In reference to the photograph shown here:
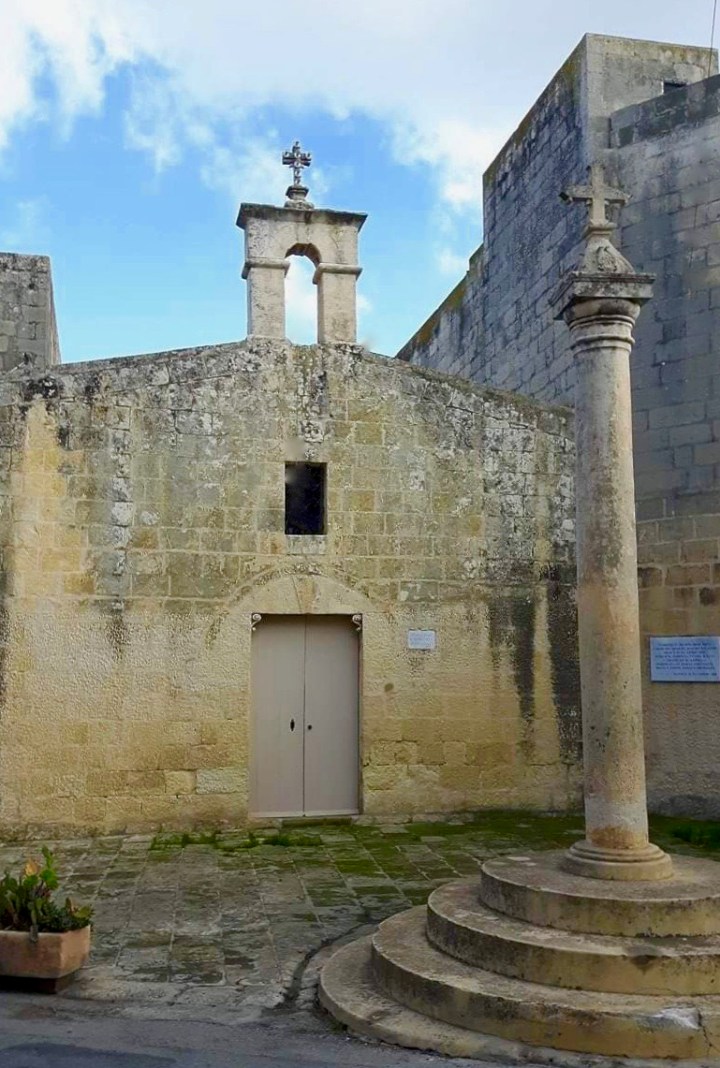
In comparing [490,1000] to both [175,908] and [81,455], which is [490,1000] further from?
[81,455]

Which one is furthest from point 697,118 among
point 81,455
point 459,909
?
point 459,909

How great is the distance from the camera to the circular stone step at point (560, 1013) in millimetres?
4246

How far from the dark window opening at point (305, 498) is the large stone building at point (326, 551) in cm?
2

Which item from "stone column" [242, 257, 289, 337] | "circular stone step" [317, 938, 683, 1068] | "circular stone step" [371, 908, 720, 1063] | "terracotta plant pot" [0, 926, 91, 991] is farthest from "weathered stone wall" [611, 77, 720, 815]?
"terracotta plant pot" [0, 926, 91, 991]

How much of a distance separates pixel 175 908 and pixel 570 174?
27.2 feet

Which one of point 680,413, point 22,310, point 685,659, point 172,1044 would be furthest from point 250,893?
point 22,310

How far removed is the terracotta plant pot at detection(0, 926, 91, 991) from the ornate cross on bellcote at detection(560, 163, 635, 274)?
4546 mm

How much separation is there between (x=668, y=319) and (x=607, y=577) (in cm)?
531

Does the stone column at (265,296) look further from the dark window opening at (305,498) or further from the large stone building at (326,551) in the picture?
the dark window opening at (305,498)

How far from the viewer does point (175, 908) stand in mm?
6641

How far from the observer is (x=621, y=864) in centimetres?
521

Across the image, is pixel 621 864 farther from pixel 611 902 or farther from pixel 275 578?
pixel 275 578

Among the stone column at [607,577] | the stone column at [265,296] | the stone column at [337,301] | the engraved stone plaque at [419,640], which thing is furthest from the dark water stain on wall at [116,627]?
the stone column at [607,577]

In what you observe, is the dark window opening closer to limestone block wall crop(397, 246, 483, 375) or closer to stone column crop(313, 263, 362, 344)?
stone column crop(313, 263, 362, 344)
